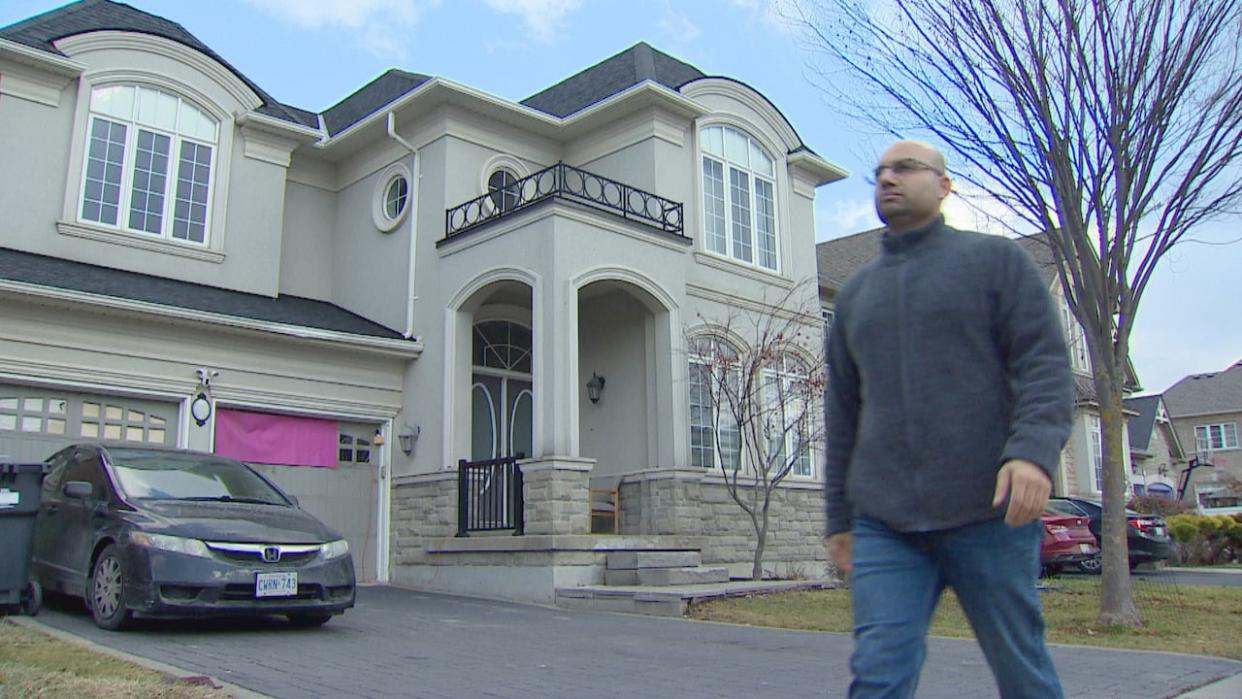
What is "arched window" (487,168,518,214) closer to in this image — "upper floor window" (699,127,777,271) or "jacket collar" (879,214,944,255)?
"upper floor window" (699,127,777,271)

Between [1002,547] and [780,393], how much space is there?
12358 mm

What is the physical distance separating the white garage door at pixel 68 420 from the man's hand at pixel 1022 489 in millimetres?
11317

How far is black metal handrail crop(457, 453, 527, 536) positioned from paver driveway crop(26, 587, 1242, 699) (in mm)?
3402

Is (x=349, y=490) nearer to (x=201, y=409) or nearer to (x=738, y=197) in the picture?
(x=201, y=409)

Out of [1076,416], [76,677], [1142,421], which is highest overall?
[1142,421]

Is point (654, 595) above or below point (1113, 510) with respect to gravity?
Result: below

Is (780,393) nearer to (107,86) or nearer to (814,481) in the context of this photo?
(814,481)

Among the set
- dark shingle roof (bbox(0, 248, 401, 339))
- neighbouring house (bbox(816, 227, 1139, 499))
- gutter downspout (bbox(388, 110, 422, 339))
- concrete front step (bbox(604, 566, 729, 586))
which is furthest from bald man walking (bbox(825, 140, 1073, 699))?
neighbouring house (bbox(816, 227, 1139, 499))

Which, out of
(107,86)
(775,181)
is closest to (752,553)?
(775,181)

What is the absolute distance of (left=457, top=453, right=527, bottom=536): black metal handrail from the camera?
12.8m

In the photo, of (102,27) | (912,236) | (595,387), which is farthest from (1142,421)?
(912,236)

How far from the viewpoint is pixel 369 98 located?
17.8m

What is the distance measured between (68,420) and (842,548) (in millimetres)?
11443

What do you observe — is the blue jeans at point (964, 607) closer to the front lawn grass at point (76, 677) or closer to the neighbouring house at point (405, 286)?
the front lawn grass at point (76, 677)
